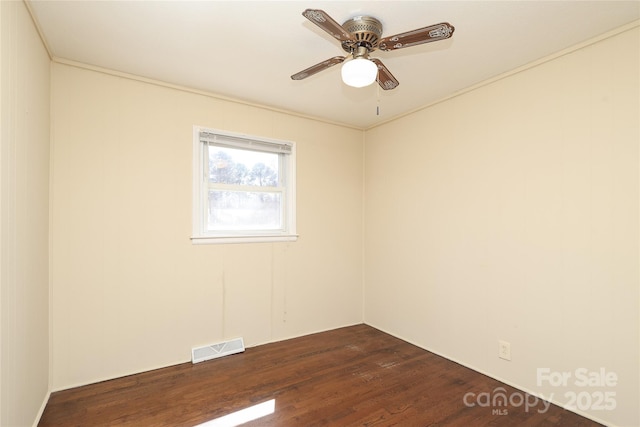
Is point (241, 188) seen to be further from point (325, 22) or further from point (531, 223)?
point (531, 223)

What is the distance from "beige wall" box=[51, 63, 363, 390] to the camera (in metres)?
2.34

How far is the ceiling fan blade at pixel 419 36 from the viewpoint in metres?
1.45

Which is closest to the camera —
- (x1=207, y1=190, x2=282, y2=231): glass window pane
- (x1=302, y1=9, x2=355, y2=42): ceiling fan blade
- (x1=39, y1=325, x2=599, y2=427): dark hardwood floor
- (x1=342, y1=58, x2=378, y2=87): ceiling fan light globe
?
(x1=302, y1=9, x2=355, y2=42): ceiling fan blade

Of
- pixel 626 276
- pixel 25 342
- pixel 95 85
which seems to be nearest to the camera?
pixel 25 342

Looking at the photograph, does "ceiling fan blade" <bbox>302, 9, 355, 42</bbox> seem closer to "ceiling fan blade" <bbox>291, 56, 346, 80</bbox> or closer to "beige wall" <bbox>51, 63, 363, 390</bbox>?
"ceiling fan blade" <bbox>291, 56, 346, 80</bbox>

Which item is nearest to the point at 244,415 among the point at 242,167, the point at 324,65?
the point at 242,167

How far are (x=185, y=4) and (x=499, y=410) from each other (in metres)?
3.18

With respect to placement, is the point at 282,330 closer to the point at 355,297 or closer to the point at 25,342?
the point at 355,297

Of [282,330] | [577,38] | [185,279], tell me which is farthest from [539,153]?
[185,279]

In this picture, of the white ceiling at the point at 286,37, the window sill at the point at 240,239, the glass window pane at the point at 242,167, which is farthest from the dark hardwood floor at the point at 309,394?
the white ceiling at the point at 286,37

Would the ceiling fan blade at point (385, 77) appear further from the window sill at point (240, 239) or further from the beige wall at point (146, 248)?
the window sill at point (240, 239)

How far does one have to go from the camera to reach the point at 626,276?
1863mm

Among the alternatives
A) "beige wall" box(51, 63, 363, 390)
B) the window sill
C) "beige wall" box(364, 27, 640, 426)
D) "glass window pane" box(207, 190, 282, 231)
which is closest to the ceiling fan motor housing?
"beige wall" box(364, 27, 640, 426)

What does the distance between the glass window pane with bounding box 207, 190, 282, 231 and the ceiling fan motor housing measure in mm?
1819
